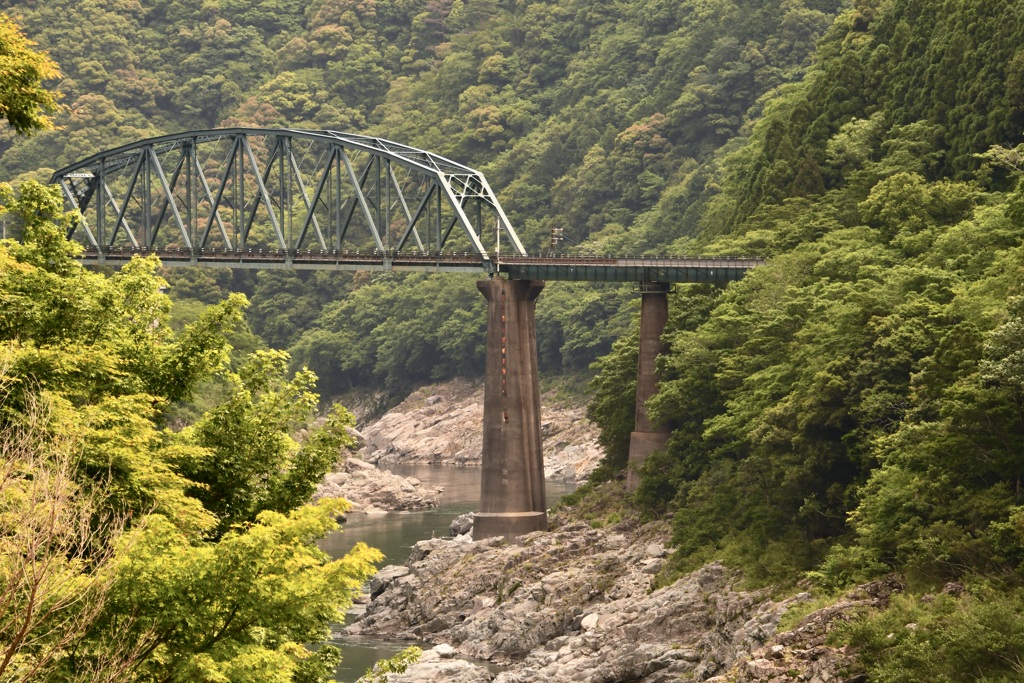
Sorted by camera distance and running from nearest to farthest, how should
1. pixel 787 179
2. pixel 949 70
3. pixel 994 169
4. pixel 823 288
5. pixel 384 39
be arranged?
pixel 823 288 < pixel 994 169 < pixel 949 70 < pixel 787 179 < pixel 384 39

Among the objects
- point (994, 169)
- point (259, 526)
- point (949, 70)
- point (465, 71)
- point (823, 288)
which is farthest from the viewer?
point (465, 71)

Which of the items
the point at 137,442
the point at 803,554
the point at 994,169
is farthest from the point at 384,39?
the point at 137,442

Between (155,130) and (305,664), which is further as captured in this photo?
(155,130)

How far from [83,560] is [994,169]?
188 feet

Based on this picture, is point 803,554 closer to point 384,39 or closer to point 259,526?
point 259,526

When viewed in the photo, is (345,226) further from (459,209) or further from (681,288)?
(681,288)

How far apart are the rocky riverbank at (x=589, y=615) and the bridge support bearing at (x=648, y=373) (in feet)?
13.5

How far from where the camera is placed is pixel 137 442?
1095 inches

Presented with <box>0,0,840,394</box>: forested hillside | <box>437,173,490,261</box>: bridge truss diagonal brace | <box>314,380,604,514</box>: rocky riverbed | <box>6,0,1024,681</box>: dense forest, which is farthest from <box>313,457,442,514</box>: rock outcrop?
<box>0,0,840,394</box>: forested hillside

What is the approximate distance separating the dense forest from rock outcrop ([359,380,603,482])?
4.21 m

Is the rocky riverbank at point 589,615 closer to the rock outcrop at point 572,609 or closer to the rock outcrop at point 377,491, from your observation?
the rock outcrop at point 572,609

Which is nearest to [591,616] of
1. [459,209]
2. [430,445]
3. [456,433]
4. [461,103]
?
[459,209]

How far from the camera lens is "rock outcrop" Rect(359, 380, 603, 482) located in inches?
4751

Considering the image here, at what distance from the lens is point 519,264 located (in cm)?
8169
